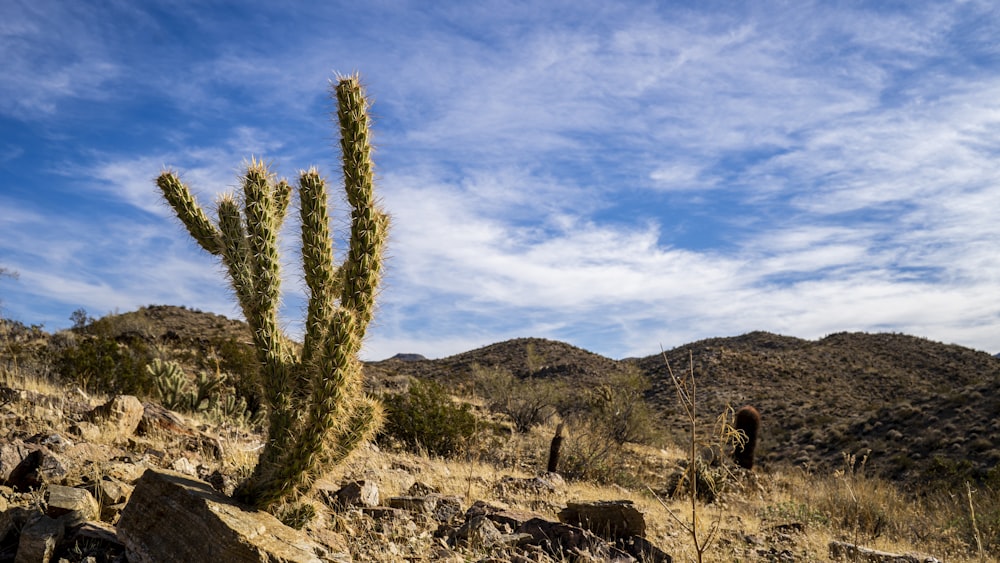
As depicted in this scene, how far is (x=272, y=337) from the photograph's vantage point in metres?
5.79

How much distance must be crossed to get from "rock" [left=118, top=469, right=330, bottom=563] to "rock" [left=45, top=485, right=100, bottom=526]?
0.42m

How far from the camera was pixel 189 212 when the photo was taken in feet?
21.4

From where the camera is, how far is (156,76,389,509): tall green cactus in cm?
554

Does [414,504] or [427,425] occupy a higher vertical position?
[427,425]

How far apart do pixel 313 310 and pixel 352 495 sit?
196 centimetres

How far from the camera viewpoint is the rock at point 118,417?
804cm

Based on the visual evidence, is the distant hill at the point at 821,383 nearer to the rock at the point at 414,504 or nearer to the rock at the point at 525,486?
the rock at the point at 525,486

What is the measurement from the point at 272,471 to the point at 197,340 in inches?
912

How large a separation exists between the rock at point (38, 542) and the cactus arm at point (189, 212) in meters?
2.51

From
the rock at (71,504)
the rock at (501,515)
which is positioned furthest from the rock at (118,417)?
the rock at (501,515)

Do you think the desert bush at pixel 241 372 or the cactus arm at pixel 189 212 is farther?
the desert bush at pixel 241 372

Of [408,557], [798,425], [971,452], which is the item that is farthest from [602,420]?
[408,557]

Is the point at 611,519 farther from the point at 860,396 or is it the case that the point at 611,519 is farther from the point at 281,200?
the point at 860,396

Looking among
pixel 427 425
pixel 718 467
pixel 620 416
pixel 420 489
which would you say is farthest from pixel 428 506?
pixel 620 416
